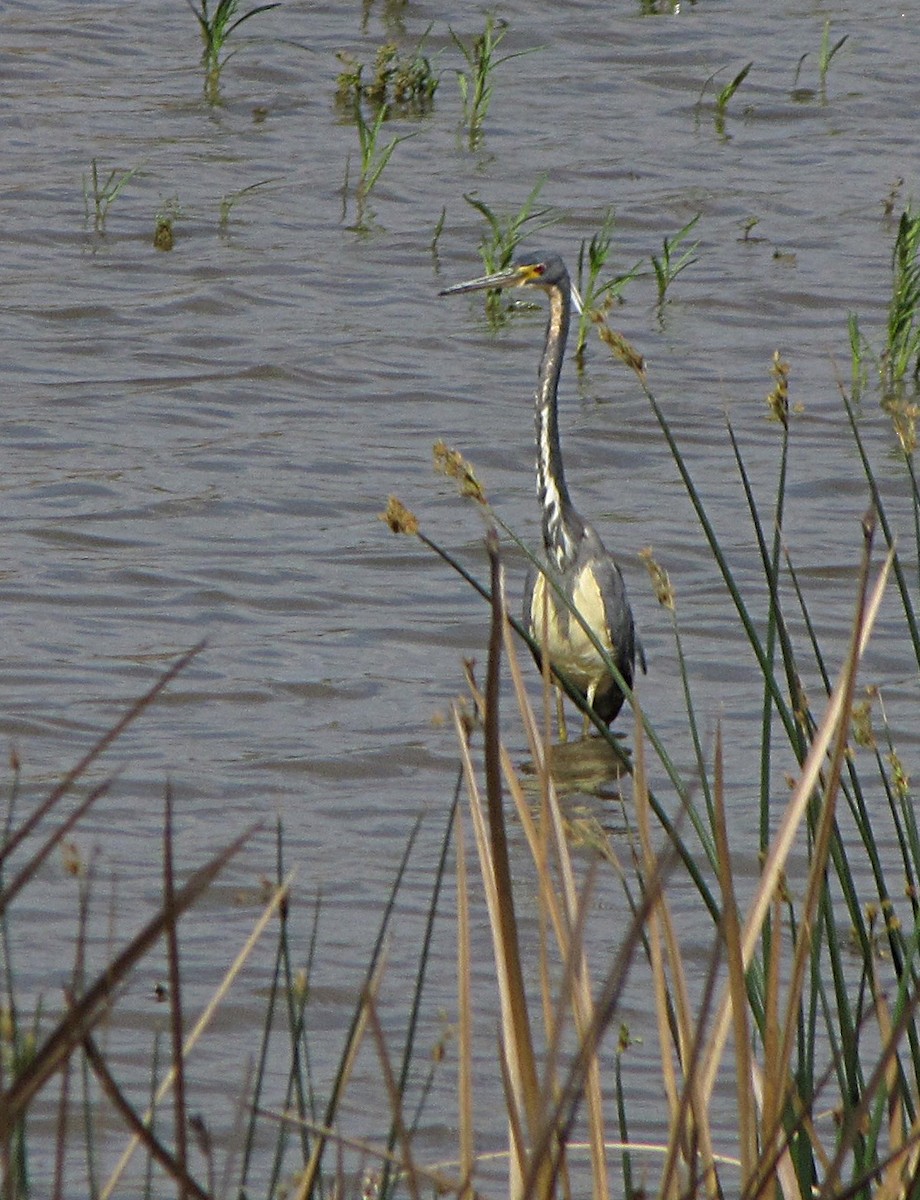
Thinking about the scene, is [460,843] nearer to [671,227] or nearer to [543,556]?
[543,556]

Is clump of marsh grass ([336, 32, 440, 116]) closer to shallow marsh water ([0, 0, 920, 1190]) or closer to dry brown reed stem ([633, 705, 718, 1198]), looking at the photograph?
shallow marsh water ([0, 0, 920, 1190])

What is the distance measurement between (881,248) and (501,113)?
2.30 meters

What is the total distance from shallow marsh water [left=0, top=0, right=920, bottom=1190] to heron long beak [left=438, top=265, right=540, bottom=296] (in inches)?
23.6

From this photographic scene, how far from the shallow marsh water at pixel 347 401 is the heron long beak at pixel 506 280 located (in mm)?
600

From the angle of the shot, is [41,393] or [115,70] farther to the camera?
[115,70]

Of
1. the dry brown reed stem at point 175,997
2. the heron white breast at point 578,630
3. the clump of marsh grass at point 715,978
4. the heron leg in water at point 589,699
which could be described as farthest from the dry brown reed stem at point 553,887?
the heron leg in water at point 589,699

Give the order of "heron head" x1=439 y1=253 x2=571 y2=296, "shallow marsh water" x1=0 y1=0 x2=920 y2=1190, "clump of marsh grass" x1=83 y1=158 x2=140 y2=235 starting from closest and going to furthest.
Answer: "shallow marsh water" x1=0 y1=0 x2=920 y2=1190 < "heron head" x1=439 y1=253 x2=571 y2=296 < "clump of marsh grass" x1=83 y1=158 x2=140 y2=235

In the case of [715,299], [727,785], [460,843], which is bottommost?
[727,785]

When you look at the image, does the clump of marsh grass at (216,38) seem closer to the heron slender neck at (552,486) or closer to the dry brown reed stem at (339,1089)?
the heron slender neck at (552,486)

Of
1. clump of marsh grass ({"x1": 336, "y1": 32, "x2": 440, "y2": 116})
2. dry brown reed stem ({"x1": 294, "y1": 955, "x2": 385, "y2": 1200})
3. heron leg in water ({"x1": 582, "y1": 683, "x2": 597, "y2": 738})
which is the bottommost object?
heron leg in water ({"x1": 582, "y1": 683, "x2": 597, "y2": 738})

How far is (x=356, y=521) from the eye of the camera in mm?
6434

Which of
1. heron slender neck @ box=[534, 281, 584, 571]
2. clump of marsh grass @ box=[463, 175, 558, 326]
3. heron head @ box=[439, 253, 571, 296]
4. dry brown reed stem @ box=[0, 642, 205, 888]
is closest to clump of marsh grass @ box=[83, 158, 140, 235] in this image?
clump of marsh grass @ box=[463, 175, 558, 326]

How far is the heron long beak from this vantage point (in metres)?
6.45

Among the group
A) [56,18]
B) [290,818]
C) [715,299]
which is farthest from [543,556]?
[56,18]
